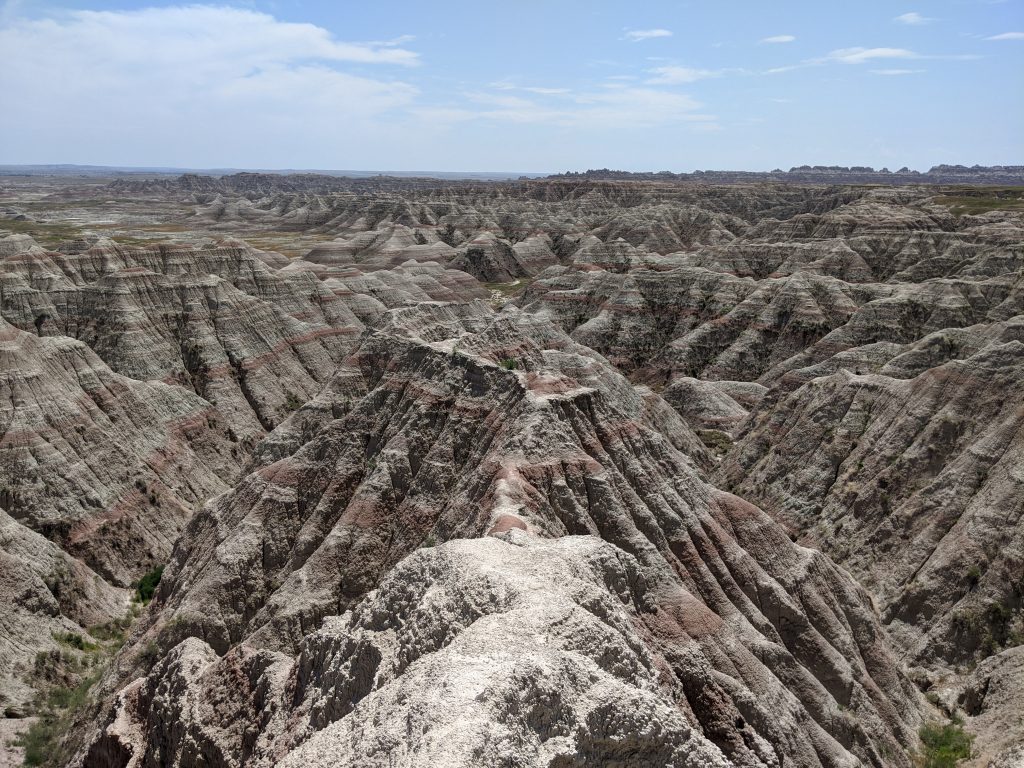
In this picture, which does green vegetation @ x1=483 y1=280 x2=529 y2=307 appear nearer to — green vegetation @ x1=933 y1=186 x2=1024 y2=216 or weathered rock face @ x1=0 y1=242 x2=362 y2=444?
weathered rock face @ x1=0 y1=242 x2=362 y2=444

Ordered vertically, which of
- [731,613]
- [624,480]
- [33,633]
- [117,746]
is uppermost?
[624,480]

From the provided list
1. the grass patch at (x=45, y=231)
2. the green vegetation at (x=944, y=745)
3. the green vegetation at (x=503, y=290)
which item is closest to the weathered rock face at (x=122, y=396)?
the green vegetation at (x=503, y=290)

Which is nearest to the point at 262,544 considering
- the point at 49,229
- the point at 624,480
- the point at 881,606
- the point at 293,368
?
the point at 624,480

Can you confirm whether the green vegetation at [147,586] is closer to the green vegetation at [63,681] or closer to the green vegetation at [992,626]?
the green vegetation at [63,681]

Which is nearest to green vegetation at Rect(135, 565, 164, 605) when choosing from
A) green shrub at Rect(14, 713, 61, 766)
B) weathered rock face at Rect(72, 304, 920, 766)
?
weathered rock face at Rect(72, 304, 920, 766)

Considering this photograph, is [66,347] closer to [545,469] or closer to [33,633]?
[33,633]
